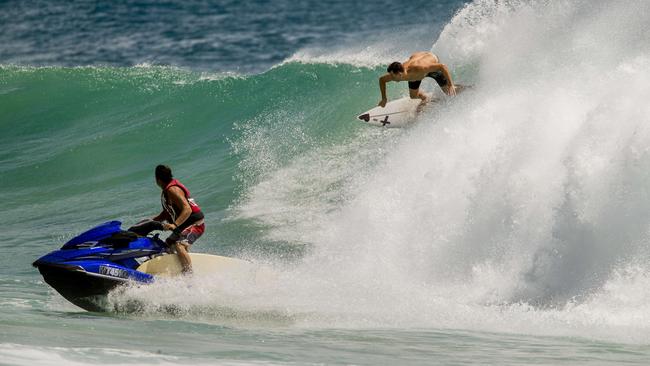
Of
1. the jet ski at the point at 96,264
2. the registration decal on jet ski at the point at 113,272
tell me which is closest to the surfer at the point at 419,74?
the jet ski at the point at 96,264

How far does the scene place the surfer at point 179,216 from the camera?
1108cm

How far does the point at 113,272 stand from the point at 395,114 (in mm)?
6372

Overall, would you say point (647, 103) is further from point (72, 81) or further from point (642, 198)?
point (72, 81)

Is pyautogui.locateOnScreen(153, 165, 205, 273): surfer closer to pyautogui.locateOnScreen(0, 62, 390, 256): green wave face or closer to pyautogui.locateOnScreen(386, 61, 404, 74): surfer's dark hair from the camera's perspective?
pyautogui.locateOnScreen(386, 61, 404, 74): surfer's dark hair

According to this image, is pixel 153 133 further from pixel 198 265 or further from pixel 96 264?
pixel 96 264

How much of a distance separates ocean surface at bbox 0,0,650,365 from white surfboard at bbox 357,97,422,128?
0.23 meters

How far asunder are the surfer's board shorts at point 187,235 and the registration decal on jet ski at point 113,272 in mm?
551

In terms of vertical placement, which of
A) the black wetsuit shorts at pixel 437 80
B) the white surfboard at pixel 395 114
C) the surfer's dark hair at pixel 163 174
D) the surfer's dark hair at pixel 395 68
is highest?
the surfer's dark hair at pixel 395 68

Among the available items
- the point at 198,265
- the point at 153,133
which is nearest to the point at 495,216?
the point at 198,265

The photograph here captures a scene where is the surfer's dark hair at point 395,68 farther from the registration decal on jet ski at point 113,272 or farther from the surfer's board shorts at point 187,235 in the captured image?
the registration decal on jet ski at point 113,272

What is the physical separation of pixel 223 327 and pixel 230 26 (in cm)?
3683

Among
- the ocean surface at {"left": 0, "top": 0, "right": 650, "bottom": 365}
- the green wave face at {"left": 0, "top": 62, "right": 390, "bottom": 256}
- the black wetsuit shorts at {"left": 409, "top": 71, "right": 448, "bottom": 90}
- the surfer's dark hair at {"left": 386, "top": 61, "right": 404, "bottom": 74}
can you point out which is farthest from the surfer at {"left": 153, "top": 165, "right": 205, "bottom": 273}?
the black wetsuit shorts at {"left": 409, "top": 71, "right": 448, "bottom": 90}

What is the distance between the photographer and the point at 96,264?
1067cm

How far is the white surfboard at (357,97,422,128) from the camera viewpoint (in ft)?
52.7
